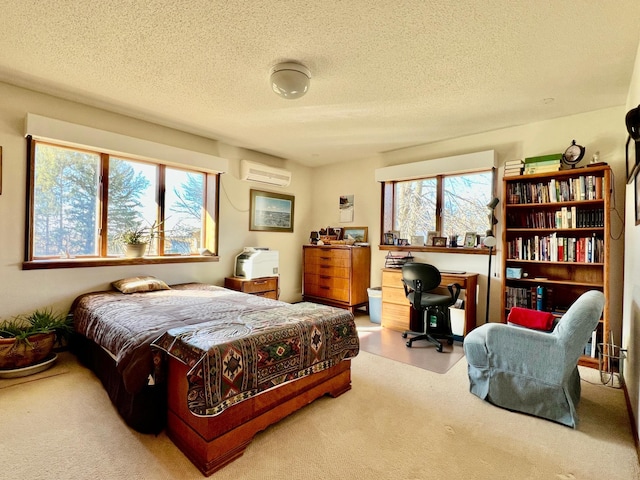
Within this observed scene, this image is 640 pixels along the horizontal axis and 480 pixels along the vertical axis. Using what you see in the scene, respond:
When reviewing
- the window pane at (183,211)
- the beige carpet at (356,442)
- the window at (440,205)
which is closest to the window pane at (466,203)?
the window at (440,205)

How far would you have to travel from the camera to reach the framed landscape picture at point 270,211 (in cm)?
460

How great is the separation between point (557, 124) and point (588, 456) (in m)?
3.04

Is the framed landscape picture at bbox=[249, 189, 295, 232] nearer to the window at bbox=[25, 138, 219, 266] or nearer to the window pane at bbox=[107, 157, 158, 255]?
the window at bbox=[25, 138, 219, 266]

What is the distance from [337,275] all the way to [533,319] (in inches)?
97.2

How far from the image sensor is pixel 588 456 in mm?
1616

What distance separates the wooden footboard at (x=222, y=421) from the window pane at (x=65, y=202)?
2243 mm

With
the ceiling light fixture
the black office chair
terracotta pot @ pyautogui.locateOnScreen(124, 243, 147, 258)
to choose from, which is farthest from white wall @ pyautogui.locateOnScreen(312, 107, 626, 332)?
terracotta pot @ pyautogui.locateOnScreen(124, 243, 147, 258)

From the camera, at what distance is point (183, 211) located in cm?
394

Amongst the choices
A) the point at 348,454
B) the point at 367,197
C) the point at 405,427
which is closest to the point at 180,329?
the point at 348,454

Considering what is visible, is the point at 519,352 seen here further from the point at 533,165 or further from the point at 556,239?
the point at 533,165

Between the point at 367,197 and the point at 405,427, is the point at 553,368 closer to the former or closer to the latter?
the point at 405,427

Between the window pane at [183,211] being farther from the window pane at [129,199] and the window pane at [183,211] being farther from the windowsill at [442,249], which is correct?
the windowsill at [442,249]

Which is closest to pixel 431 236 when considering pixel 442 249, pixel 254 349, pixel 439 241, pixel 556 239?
pixel 439 241

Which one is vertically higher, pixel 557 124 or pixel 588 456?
pixel 557 124
